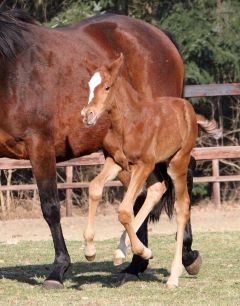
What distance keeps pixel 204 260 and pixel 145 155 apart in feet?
8.24

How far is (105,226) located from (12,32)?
5991 mm

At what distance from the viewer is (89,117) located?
6316mm

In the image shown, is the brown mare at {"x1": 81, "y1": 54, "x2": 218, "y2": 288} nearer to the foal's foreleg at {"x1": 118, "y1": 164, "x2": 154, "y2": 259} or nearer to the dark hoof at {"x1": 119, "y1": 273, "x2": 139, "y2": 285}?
the foal's foreleg at {"x1": 118, "y1": 164, "x2": 154, "y2": 259}

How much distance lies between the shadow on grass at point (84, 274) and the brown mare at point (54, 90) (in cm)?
18

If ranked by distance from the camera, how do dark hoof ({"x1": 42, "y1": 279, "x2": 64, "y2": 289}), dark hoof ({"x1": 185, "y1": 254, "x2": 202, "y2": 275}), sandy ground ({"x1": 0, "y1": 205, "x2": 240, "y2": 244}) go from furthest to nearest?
sandy ground ({"x1": 0, "y1": 205, "x2": 240, "y2": 244}), dark hoof ({"x1": 185, "y1": 254, "x2": 202, "y2": 275}), dark hoof ({"x1": 42, "y1": 279, "x2": 64, "y2": 289})

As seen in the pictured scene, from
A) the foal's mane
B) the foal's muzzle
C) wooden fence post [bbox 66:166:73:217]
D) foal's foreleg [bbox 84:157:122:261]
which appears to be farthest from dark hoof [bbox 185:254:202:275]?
wooden fence post [bbox 66:166:73:217]

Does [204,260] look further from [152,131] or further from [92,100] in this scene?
[92,100]

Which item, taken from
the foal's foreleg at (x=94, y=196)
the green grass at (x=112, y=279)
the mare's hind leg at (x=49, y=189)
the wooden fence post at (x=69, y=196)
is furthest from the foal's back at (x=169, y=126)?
the wooden fence post at (x=69, y=196)

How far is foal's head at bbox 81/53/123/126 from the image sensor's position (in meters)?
6.48

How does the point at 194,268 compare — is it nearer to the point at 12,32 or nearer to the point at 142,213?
the point at 142,213

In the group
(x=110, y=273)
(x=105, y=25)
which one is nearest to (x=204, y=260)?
(x=110, y=273)

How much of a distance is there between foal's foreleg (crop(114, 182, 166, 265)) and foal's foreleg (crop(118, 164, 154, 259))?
130 millimetres

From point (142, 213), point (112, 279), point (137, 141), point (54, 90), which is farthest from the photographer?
point (112, 279)

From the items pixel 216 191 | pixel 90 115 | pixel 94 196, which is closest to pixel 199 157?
pixel 216 191
